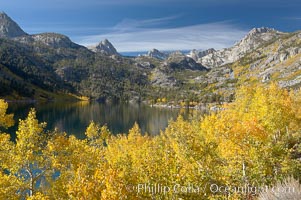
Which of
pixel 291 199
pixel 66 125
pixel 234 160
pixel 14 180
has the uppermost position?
pixel 291 199

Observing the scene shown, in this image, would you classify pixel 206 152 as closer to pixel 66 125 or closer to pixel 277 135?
pixel 277 135

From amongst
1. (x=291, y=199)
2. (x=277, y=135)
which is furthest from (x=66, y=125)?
(x=291, y=199)

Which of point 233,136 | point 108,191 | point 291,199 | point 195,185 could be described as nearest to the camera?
point 291,199

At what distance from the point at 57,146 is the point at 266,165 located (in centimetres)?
2276

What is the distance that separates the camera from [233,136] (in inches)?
1377

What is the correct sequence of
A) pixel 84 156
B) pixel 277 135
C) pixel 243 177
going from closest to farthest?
pixel 243 177 < pixel 84 156 < pixel 277 135

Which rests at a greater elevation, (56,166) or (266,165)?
(266,165)

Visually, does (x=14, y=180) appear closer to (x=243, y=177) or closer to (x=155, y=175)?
(x=155, y=175)

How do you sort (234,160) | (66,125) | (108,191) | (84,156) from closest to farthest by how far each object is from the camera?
(108,191)
(234,160)
(84,156)
(66,125)

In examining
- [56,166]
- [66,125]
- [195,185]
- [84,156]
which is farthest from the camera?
[66,125]

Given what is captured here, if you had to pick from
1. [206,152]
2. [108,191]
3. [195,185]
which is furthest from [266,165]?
[108,191]

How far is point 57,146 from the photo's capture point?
34438 mm

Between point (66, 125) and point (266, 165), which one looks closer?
point (266, 165)

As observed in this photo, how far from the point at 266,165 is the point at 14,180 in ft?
78.5
